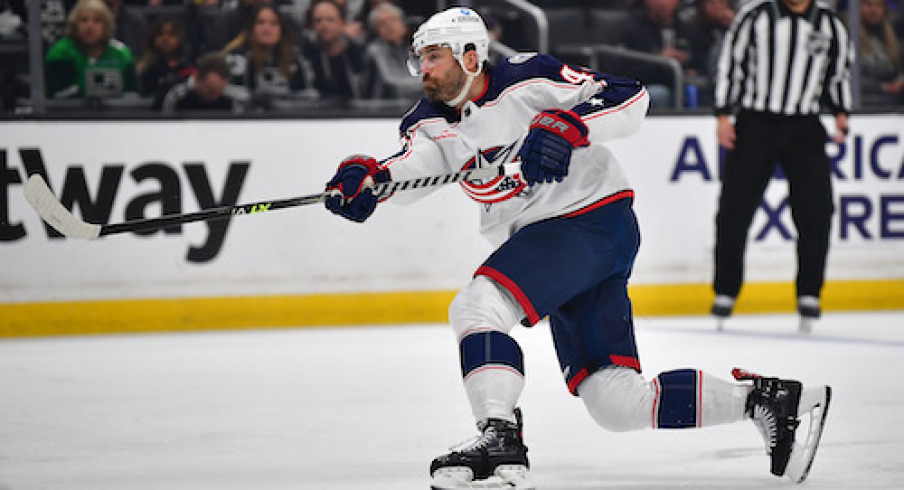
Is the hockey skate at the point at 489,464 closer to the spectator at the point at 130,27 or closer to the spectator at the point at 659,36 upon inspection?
the spectator at the point at 130,27

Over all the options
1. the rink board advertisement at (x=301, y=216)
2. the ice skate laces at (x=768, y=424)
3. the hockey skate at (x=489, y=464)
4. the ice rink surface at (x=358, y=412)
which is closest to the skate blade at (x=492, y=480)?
the hockey skate at (x=489, y=464)

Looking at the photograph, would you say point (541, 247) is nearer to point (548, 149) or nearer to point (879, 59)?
point (548, 149)

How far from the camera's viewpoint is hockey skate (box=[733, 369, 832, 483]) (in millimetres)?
2639

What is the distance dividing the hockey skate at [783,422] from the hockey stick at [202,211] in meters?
0.60

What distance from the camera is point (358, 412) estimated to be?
12.1 ft

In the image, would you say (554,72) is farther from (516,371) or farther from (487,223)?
(516,371)

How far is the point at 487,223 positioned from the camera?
287 centimetres

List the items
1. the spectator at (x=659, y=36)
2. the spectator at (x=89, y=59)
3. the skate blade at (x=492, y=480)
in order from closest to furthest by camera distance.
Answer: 1. the skate blade at (x=492, y=480)
2. the spectator at (x=89, y=59)
3. the spectator at (x=659, y=36)

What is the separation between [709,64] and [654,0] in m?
0.37

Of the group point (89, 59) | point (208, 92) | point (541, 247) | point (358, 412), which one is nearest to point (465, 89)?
point (541, 247)

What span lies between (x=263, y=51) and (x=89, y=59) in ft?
2.21

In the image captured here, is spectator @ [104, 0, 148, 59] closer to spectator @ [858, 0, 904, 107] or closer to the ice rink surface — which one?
the ice rink surface

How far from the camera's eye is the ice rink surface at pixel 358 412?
2.83 meters

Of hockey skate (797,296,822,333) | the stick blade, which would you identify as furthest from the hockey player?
hockey skate (797,296,822,333)
